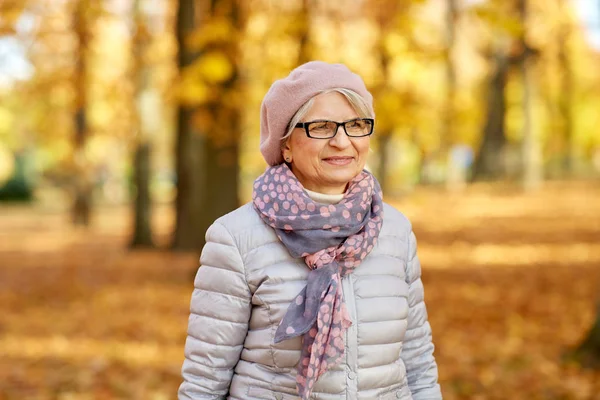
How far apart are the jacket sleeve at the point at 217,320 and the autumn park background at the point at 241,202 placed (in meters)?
3.73

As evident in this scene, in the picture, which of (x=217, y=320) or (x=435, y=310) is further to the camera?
(x=435, y=310)

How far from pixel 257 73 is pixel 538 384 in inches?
326

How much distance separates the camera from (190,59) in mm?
13328

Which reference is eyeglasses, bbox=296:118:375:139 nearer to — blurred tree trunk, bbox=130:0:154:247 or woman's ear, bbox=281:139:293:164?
woman's ear, bbox=281:139:293:164

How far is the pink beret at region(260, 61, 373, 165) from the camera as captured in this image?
2.46m

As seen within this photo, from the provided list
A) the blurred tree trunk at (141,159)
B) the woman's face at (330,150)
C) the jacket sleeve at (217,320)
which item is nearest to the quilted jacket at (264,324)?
the jacket sleeve at (217,320)

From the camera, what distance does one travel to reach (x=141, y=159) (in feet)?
58.8

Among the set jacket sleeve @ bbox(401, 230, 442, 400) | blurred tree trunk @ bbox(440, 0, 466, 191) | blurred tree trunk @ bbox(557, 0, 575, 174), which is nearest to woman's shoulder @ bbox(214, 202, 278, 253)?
jacket sleeve @ bbox(401, 230, 442, 400)

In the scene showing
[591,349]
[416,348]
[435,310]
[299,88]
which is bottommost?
[435,310]

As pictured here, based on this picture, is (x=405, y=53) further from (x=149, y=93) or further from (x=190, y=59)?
(x=149, y=93)

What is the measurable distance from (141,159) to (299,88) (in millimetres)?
15878

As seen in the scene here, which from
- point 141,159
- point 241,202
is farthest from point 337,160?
point 141,159

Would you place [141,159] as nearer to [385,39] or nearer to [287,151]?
[385,39]

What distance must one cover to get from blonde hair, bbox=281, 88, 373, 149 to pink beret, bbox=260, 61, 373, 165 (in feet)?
0.04
